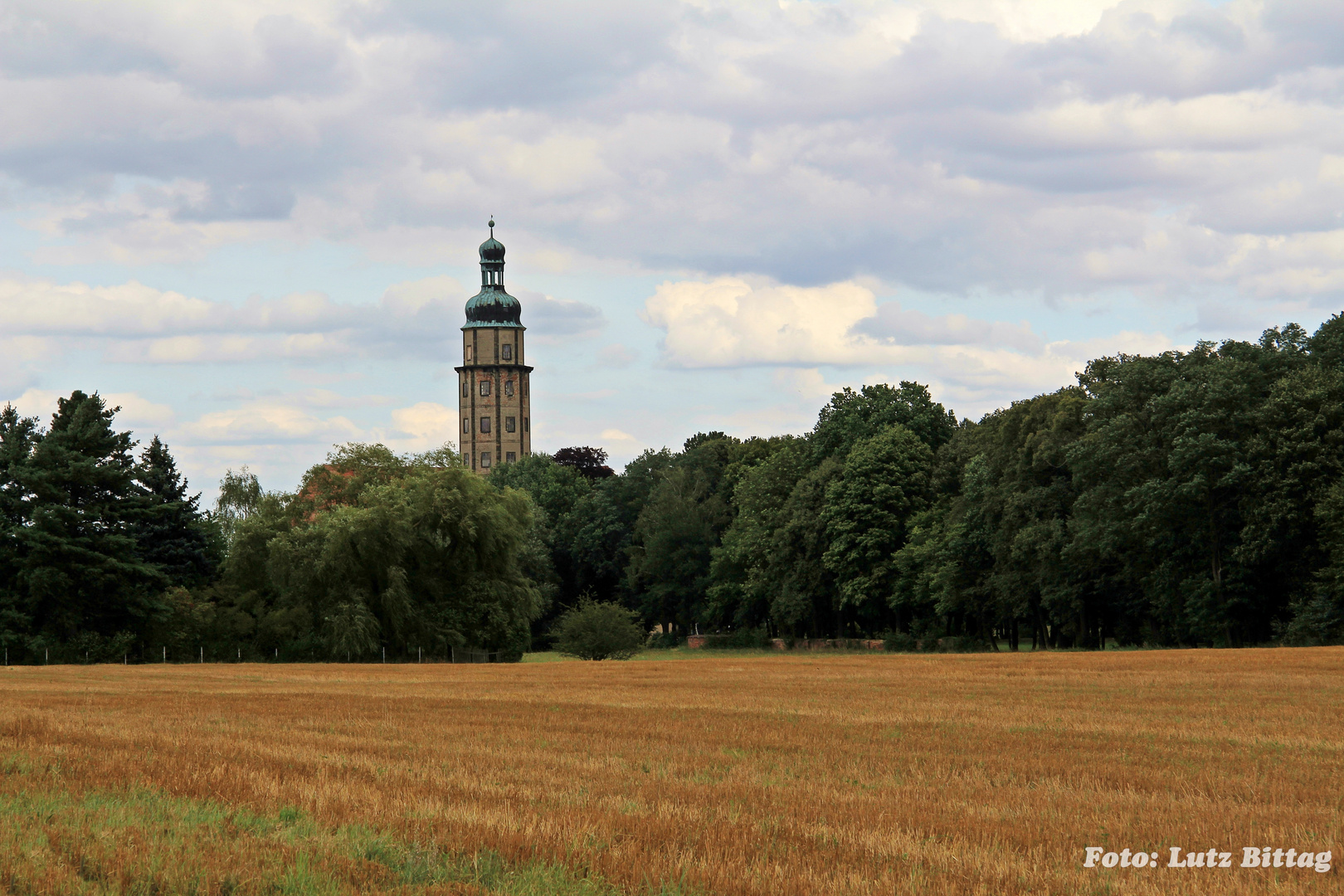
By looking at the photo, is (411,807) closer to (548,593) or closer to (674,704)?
(674,704)

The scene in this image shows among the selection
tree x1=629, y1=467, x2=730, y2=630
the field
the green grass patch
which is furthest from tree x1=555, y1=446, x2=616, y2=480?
the green grass patch

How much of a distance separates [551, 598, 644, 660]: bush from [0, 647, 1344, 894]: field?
4185 centimetres

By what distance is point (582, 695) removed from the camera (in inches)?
1446

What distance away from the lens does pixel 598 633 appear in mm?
75125

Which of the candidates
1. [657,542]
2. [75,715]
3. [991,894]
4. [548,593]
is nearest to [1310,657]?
[75,715]

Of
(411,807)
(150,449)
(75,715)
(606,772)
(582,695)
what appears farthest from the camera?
(150,449)

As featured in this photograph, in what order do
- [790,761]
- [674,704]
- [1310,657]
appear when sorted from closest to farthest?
[790,761] < [674,704] < [1310,657]

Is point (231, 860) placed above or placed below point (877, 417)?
below

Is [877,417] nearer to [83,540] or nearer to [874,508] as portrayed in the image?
[874,508]

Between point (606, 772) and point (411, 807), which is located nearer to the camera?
point (411, 807)

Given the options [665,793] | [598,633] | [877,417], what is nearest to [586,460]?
[877,417]

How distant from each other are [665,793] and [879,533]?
7653cm

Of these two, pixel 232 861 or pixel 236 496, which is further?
pixel 236 496

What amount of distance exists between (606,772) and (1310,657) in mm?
37931
